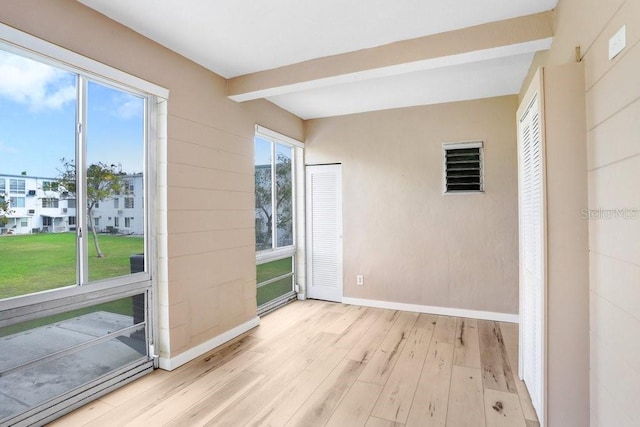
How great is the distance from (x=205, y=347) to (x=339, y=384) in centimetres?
132

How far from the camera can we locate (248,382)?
2.56 metres

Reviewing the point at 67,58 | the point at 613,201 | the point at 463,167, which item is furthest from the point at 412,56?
the point at 67,58

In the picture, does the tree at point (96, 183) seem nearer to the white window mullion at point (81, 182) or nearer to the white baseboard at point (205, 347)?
the white window mullion at point (81, 182)

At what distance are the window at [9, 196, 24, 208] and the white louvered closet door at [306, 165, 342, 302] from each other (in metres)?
3.39

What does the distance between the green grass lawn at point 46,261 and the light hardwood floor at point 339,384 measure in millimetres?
866

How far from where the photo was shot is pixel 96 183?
93.8 inches

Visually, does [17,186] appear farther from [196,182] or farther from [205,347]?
[205,347]

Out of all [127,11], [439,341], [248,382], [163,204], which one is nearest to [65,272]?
[163,204]

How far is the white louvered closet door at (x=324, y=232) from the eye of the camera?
4785 millimetres

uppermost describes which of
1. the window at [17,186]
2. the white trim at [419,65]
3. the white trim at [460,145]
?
the white trim at [419,65]

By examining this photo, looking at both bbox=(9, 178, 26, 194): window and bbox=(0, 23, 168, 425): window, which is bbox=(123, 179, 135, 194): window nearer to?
bbox=(0, 23, 168, 425): window

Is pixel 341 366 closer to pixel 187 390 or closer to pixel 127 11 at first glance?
pixel 187 390

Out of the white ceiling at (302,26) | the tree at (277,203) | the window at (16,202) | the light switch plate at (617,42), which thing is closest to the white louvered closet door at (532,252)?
the light switch plate at (617,42)

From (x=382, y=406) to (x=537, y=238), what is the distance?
4.82 ft
